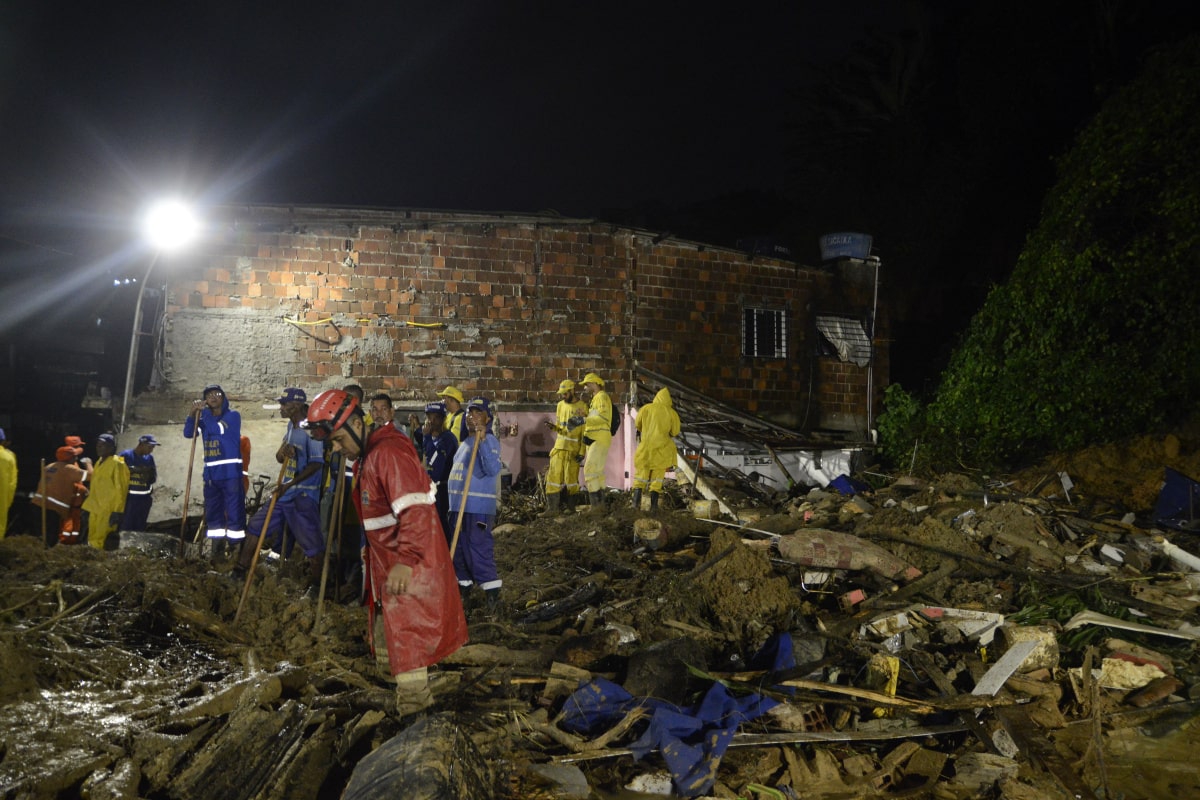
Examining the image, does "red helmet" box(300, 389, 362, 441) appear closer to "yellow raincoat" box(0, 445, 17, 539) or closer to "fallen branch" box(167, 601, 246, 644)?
"fallen branch" box(167, 601, 246, 644)

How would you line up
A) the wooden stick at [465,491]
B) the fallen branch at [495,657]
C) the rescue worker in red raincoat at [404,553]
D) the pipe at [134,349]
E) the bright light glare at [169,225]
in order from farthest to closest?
the pipe at [134,349] → the bright light glare at [169,225] → the wooden stick at [465,491] → the fallen branch at [495,657] → the rescue worker in red raincoat at [404,553]

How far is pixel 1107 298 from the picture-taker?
11.0 metres

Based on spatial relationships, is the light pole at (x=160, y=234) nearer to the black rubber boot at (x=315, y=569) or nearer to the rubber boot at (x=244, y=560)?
the rubber boot at (x=244, y=560)

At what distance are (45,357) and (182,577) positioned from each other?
12.1 meters

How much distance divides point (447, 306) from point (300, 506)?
Result: 228 inches

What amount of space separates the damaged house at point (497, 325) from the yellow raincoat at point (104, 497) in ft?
5.16

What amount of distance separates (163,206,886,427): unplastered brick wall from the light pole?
1.19 ft

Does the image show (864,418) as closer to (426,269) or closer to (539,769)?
(426,269)

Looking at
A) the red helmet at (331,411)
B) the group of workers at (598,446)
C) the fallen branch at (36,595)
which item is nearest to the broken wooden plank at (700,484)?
the group of workers at (598,446)

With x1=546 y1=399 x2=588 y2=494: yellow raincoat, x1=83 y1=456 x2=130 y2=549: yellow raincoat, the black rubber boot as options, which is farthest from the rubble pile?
x1=546 y1=399 x2=588 y2=494: yellow raincoat

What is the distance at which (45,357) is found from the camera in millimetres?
15219

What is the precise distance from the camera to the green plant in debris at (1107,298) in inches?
401

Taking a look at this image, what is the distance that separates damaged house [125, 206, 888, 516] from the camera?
1173 centimetres

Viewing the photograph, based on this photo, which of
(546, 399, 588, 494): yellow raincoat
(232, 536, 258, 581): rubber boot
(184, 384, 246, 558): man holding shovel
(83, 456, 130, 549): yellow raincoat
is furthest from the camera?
(546, 399, 588, 494): yellow raincoat
